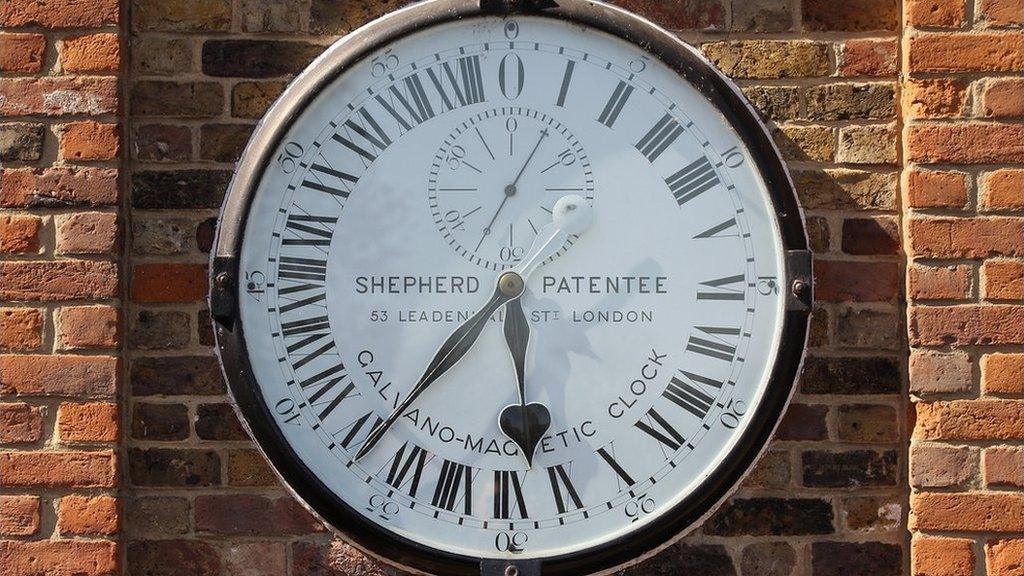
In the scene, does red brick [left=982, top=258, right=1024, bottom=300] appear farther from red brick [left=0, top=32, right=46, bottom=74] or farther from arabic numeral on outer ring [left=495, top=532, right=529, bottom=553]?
red brick [left=0, top=32, right=46, bottom=74]

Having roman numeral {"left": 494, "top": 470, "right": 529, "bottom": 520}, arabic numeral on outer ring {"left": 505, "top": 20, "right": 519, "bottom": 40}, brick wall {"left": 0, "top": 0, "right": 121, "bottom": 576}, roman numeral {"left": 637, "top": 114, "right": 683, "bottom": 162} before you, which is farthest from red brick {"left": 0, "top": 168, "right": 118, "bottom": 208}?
roman numeral {"left": 637, "top": 114, "right": 683, "bottom": 162}

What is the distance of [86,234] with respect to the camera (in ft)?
7.89

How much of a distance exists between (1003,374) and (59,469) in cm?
180

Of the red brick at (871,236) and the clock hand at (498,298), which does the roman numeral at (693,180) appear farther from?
the red brick at (871,236)

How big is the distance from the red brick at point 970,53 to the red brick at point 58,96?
1569 millimetres

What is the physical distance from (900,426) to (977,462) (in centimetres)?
16

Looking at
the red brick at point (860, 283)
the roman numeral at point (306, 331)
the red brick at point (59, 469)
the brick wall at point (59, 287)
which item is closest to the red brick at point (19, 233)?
the brick wall at point (59, 287)

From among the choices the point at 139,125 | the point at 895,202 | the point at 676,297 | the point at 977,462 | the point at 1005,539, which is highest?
the point at 139,125

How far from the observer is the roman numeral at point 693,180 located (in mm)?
2371

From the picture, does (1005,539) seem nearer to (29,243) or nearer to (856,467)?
(856,467)

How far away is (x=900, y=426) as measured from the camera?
8.02 ft

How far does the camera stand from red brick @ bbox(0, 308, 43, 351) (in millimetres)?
2385

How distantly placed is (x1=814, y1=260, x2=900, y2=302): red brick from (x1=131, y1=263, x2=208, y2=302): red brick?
48.1 inches

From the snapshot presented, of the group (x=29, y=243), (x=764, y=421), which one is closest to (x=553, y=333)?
(x=764, y=421)
